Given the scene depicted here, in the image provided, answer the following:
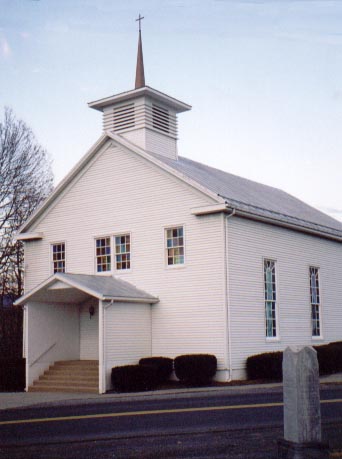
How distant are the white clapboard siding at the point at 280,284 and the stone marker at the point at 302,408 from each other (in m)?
16.5

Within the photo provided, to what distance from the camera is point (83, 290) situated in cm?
2230

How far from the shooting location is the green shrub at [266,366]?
22312mm

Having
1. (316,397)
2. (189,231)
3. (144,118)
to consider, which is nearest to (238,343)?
(189,231)

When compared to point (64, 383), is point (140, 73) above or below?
above

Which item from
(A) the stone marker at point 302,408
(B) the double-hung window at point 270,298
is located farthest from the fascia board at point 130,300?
(A) the stone marker at point 302,408

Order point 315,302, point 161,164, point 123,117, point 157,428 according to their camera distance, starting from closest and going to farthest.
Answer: point 157,428 < point 161,164 < point 123,117 < point 315,302

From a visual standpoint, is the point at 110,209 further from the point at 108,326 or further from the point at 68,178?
the point at 108,326

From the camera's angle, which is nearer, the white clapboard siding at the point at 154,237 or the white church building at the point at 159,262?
the white church building at the point at 159,262

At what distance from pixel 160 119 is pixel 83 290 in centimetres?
883

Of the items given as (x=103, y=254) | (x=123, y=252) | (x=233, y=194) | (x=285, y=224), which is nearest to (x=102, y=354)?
(x=123, y=252)

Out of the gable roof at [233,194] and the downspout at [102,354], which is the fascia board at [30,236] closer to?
the gable roof at [233,194]

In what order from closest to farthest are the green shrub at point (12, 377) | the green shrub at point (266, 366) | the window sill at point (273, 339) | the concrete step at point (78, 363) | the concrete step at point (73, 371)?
the green shrub at point (266, 366), the concrete step at point (73, 371), the concrete step at point (78, 363), the green shrub at point (12, 377), the window sill at point (273, 339)

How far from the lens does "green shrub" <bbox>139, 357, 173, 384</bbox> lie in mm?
22438

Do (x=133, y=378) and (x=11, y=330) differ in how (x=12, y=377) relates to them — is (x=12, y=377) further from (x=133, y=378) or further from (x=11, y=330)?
(x=11, y=330)
